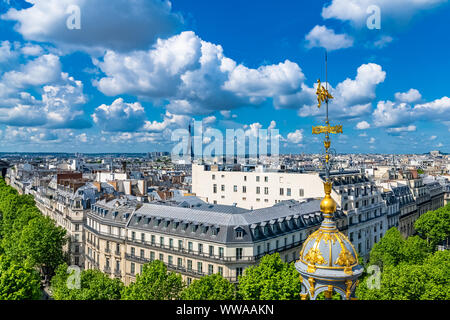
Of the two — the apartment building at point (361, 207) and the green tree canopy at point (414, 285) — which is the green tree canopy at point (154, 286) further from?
the apartment building at point (361, 207)

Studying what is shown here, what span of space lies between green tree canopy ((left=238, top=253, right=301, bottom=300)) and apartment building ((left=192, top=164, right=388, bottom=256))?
97.1 ft

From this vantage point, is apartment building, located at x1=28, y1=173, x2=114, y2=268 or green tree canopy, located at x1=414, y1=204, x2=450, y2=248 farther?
green tree canopy, located at x1=414, y1=204, x2=450, y2=248

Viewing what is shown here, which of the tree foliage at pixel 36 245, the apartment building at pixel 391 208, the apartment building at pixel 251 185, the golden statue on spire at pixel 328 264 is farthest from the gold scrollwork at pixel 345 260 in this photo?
the apartment building at pixel 391 208

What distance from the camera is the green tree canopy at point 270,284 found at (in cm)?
3488

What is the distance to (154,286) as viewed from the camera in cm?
3778

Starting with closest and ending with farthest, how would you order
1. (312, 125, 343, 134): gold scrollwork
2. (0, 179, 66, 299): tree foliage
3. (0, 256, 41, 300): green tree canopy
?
(312, 125, 343, 134): gold scrollwork < (0, 256, 41, 300): green tree canopy < (0, 179, 66, 299): tree foliage

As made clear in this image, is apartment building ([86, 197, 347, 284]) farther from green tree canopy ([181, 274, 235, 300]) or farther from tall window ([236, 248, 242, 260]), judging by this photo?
green tree canopy ([181, 274, 235, 300])

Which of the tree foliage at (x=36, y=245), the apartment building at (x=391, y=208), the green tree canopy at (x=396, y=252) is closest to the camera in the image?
the green tree canopy at (x=396, y=252)

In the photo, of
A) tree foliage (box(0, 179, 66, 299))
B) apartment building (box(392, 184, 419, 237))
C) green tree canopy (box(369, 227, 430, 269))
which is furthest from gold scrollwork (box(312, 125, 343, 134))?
apartment building (box(392, 184, 419, 237))

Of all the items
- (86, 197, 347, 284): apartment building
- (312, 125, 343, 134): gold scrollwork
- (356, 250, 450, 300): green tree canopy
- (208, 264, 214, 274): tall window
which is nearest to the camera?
(312, 125, 343, 134): gold scrollwork

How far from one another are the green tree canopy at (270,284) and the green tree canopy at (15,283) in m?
20.0

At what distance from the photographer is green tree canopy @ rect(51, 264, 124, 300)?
38.0m

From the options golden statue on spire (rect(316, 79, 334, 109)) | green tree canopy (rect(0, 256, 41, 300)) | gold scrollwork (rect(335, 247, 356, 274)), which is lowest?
green tree canopy (rect(0, 256, 41, 300))

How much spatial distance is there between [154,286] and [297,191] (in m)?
43.6
